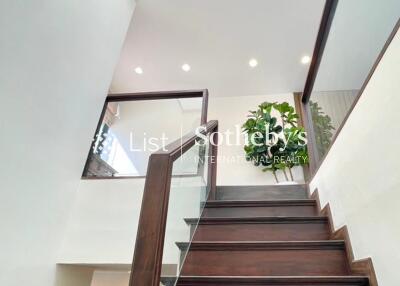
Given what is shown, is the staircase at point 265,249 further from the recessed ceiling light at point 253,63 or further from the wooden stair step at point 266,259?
the recessed ceiling light at point 253,63

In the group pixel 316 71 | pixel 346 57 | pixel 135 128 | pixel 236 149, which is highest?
pixel 236 149

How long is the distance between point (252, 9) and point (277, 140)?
212 centimetres

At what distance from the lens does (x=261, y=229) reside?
85.6 inches

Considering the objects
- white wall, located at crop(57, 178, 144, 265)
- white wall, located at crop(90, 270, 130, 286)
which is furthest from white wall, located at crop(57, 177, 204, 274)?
white wall, located at crop(90, 270, 130, 286)

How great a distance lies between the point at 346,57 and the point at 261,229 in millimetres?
1491

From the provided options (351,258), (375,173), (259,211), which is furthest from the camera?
(259,211)

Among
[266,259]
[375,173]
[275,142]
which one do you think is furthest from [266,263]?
[275,142]

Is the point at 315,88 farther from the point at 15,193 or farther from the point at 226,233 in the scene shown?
the point at 15,193

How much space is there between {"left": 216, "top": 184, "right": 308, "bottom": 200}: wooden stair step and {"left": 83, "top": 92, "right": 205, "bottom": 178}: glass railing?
2.82 feet

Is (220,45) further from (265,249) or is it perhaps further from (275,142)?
(265,249)

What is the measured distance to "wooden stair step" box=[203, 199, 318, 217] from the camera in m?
2.43

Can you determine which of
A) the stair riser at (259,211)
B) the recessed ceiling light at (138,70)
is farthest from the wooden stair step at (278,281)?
the recessed ceiling light at (138,70)

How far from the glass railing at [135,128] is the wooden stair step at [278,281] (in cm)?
147

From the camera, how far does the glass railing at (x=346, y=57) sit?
1599 millimetres
